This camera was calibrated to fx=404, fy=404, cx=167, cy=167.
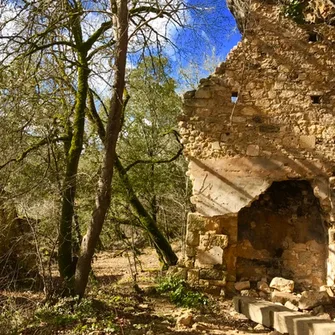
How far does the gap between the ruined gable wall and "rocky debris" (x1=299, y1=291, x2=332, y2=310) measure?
152 cm

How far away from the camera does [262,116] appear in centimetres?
654

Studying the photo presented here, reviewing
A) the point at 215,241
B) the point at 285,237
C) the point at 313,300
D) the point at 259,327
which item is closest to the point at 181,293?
the point at 215,241

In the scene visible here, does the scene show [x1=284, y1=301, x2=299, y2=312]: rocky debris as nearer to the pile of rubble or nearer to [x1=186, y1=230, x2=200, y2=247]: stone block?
the pile of rubble

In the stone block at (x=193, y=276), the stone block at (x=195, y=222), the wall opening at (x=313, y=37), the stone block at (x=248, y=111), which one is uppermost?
the wall opening at (x=313, y=37)

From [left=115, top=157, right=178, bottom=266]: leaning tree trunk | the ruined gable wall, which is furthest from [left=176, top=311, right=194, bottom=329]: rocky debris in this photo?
[left=115, top=157, right=178, bottom=266]: leaning tree trunk

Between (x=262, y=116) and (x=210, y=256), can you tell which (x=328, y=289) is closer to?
(x=210, y=256)

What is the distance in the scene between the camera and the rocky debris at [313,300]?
564cm

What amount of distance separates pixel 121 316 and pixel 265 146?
3.37 m

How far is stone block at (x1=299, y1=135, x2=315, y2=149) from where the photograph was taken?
6453 millimetres

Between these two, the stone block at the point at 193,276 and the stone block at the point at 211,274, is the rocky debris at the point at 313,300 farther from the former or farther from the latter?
the stone block at the point at 193,276

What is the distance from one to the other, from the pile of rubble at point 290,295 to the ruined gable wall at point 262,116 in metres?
1.32

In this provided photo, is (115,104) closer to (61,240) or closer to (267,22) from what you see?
(61,240)

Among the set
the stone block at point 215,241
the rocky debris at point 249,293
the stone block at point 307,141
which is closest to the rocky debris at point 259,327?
the rocky debris at point 249,293

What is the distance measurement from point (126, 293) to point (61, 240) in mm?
1343
